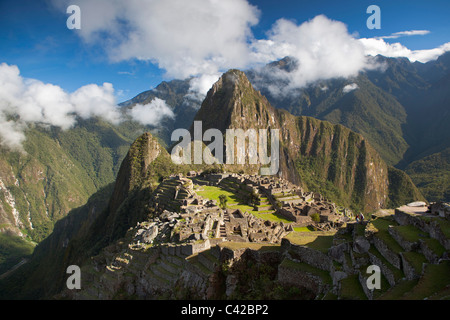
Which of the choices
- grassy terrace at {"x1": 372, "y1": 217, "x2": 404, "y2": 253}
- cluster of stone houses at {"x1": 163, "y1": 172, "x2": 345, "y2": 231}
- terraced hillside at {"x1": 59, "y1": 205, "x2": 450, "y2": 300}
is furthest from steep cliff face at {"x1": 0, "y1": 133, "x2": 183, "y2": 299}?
grassy terrace at {"x1": 372, "y1": 217, "x2": 404, "y2": 253}

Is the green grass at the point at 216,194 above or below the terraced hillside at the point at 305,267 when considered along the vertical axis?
above

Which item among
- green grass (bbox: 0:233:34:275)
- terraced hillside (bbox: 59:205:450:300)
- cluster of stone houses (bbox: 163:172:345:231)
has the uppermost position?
cluster of stone houses (bbox: 163:172:345:231)

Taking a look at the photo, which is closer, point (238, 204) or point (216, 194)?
point (238, 204)

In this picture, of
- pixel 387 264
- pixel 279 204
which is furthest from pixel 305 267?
pixel 279 204

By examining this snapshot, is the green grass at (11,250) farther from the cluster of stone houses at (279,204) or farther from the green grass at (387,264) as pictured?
the green grass at (387,264)

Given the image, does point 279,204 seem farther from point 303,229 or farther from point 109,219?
point 109,219

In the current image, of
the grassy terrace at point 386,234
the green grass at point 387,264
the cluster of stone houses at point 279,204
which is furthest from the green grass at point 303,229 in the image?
the green grass at point 387,264

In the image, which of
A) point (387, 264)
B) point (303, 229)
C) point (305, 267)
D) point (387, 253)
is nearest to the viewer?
point (387, 264)

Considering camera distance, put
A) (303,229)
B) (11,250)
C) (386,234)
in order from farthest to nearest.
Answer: (11,250) → (303,229) → (386,234)

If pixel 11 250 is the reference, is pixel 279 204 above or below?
above

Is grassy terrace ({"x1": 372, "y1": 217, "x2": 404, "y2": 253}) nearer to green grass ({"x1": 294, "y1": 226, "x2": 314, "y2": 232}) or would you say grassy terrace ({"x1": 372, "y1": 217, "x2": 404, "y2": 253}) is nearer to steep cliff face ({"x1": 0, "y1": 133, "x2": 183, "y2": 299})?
green grass ({"x1": 294, "y1": 226, "x2": 314, "y2": 232})
